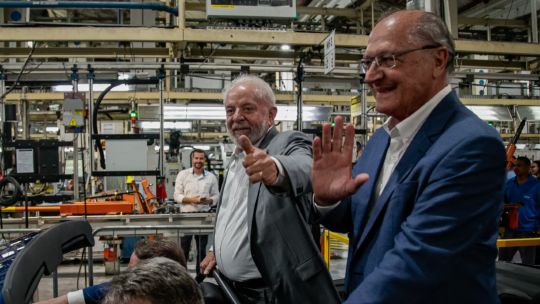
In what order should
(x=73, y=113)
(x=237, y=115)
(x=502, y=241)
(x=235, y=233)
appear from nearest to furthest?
1. (x=235, y=233)
2. (x=237, y=115)
3. (x=502, y=241)
4. (x=73, y=113)

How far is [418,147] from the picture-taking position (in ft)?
4.14

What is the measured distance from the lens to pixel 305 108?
7258 mm

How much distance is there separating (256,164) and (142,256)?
1.06m

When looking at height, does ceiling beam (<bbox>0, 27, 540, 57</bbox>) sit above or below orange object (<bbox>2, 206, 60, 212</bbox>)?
above

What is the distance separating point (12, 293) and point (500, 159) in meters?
1.30

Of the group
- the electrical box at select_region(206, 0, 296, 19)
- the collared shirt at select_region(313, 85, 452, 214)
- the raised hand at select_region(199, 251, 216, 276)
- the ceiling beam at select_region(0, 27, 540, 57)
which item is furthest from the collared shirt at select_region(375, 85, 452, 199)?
the electrical box at select_region(206, 0, 296, 19)

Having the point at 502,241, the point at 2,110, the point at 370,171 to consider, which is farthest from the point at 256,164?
the point at 2,110

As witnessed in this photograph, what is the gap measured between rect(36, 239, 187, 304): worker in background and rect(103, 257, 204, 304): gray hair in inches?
37.9

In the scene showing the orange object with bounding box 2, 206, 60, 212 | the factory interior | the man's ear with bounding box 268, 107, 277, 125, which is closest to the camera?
the man's ear with bounding box 268, 107, 277, 125

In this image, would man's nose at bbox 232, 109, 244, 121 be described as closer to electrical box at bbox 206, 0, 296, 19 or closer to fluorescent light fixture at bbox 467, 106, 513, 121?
electrical box at bbox 206, 0, 296, 19

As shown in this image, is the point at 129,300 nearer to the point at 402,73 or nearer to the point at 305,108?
the point at 402,73

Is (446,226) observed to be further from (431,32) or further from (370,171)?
(431,32)

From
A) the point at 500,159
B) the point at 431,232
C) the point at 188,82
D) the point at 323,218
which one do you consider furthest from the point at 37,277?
the point at 188,82

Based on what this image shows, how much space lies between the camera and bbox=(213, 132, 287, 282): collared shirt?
2.10 m
